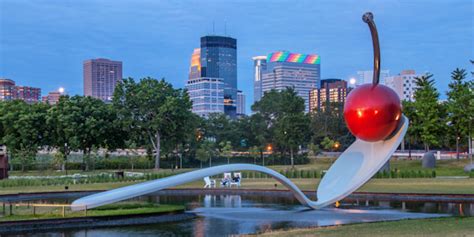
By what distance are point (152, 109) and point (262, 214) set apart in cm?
3404

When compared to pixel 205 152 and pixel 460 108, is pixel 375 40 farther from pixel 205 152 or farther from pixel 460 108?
pixel 205 152

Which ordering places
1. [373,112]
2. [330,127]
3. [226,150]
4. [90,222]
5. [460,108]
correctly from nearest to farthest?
[90,222] → [373,112] → [460,108] → [226,150] → [330,127]

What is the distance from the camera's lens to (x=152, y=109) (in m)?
55.8

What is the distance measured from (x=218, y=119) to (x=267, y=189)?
49.2m

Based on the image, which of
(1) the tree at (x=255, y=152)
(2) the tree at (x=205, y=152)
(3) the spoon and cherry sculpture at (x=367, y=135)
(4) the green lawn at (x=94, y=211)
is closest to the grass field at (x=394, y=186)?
(3) the spoon and cherry sculpture at (x=367, y=135)

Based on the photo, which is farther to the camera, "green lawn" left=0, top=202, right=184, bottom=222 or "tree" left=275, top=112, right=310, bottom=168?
"tree" left=275, top=112, right=310, bottom=168

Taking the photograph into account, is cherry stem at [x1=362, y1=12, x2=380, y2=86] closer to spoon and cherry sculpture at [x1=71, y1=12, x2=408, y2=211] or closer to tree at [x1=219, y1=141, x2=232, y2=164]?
spoon and cherry sculpture at [x1=71, y1=12, x2=408, y2=211]

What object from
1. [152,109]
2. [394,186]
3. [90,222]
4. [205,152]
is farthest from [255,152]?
[90,222]

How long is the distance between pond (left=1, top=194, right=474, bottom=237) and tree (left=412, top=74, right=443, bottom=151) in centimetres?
2635

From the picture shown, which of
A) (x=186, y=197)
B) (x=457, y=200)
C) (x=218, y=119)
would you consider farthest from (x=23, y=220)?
(x=218, y=119)

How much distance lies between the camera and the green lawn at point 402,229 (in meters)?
15.3

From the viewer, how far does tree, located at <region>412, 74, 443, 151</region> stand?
52.5 metres

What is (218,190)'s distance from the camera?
34.0 meters

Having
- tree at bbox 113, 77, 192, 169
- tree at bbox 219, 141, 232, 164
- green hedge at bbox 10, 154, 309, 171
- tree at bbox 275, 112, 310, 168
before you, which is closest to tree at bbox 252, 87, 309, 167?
tree at bbox 275, 112, 310, 168
